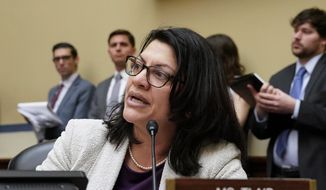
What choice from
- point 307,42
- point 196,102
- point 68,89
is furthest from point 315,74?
point 68,89

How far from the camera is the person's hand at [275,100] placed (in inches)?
112

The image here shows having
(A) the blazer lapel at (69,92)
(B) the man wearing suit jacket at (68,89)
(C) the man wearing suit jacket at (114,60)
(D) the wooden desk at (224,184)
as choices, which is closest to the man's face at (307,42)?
(C) the man wearing suit jacket at (114,60)

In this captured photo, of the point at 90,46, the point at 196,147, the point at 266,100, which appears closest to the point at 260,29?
the point at 266,100

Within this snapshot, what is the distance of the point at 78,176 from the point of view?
1.04m

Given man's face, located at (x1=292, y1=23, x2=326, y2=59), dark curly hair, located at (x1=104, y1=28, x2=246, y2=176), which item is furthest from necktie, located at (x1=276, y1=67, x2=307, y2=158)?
dark curly hair, located at (x1=104, y1=28, x2=246, y2=176)

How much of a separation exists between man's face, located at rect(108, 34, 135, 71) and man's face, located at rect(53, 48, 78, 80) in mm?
551

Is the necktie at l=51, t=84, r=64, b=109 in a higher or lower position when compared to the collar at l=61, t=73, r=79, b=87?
lower

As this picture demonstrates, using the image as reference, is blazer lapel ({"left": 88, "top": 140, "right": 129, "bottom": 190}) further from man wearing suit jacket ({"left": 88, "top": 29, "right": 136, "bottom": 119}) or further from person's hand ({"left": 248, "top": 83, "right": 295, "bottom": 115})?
man wearing suit jacket ({"left": 88, "top": 29, "right": 136, "bottom": 119})

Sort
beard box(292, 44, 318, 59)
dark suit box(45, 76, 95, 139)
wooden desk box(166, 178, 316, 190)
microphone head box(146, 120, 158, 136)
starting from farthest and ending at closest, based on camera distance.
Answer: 1. dark suit box(45, 76, 95, 139)
2. beard box(292, 44, 318, 59)
3. microphone head box(146, 120, 158, 136)
4. wooden desk box(166, 178, 316, 190)

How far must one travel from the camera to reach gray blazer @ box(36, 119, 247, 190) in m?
1.61

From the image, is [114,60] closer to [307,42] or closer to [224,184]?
[307,42]

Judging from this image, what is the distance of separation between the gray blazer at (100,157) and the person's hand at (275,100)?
4.05 ft

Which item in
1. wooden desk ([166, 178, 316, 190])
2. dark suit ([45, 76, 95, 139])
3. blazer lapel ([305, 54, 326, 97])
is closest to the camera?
wooden desk ([166, 178, 316, 190])

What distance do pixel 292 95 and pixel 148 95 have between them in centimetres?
162
